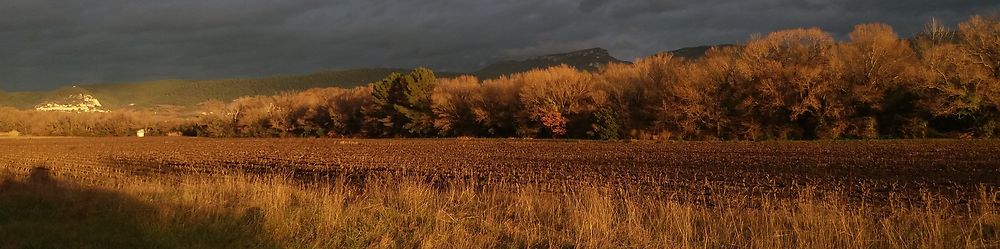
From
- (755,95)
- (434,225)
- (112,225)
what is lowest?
(434,225)

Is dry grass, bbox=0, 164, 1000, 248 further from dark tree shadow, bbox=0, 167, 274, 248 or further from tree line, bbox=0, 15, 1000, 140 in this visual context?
tree line, bbox=0, 15, 1000, 140

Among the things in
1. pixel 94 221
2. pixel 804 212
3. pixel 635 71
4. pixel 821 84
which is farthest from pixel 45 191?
pixel 635 71

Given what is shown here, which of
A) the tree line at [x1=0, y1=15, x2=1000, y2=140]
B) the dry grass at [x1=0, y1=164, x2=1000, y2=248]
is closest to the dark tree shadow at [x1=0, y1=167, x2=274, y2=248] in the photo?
the dry grass at [x1=0, y1=164, x2=1000, y2=248]

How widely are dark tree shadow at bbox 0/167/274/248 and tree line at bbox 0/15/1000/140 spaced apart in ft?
→ 175

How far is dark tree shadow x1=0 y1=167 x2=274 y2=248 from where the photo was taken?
9102 mm

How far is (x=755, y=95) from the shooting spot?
59344 millimetres

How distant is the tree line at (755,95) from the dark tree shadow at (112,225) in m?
53.2

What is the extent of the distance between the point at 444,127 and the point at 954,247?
7689 cm

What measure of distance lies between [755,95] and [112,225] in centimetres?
5756

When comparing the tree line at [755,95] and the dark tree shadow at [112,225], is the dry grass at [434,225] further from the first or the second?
the tree line at [755,95]

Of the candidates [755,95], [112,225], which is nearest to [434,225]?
[112,225]

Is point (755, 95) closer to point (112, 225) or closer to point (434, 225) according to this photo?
point (434, 225)

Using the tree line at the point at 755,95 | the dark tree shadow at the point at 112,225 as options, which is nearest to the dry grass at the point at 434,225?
the dark tree shadow at the point at 112,225

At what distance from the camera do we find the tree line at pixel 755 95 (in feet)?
160
